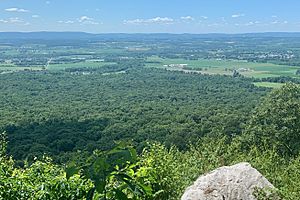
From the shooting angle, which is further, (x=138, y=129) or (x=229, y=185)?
(x=138, y=129)

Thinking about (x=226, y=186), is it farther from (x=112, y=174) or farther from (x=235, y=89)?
(x=235, y=89)

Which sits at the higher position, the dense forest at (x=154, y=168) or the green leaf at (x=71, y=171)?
the green leaf at (x=71, y=171)

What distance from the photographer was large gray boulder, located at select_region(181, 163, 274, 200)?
10.4 m

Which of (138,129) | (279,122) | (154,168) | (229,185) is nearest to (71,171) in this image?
(154,168)

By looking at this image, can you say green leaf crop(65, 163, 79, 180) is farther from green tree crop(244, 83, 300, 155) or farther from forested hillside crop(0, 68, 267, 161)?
forested hillside crop(0, 68, 267, 161)

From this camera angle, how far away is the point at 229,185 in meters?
10.5

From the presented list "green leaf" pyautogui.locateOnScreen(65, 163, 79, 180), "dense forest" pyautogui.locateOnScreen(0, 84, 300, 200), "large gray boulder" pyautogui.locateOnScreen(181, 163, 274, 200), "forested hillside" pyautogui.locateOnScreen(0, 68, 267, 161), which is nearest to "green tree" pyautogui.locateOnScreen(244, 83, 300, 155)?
"dense forest" pyautogui.locateOnScreen(0, 84, 300, 200)

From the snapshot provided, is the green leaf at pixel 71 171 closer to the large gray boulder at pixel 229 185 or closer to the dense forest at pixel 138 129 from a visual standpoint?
the dense forest at pixel 138 129

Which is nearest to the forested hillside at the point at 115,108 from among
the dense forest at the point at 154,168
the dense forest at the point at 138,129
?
the dense forest at the point at 138,129

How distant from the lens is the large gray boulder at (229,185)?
34.3 feet

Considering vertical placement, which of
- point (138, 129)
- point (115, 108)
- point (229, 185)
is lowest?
point (115, 108)

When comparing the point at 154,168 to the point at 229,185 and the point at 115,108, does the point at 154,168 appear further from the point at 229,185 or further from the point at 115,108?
the point at 115,108

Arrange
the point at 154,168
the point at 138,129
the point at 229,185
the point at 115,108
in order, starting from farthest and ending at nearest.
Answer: the point at 115,108
the point at 138,129
the point at 229,185
the point at 154,168

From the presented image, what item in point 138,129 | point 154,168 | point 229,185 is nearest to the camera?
point 154,168
